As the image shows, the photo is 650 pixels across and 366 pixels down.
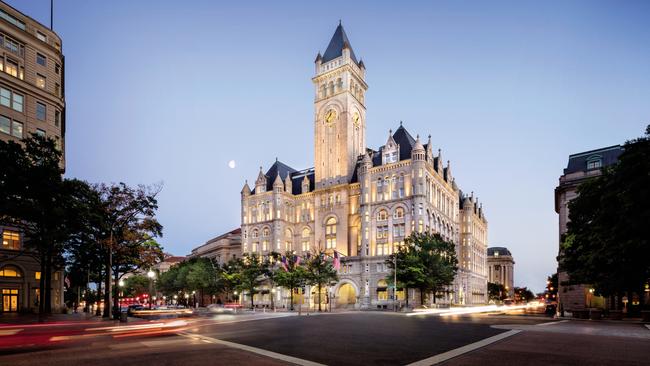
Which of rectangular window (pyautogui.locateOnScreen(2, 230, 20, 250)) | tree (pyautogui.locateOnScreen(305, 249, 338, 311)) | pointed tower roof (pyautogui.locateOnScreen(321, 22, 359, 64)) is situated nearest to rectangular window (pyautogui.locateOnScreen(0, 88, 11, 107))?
rectangular window (pyautogui.locateOnScreen(2, 230, 20, 250))

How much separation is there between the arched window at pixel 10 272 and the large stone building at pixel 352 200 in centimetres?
5201

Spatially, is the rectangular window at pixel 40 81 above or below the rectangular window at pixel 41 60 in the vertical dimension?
below

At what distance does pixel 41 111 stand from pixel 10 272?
19242mm

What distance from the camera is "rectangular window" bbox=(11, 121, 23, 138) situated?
151 feet

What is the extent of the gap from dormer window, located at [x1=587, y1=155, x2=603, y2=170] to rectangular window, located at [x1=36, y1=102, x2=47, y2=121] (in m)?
72.7

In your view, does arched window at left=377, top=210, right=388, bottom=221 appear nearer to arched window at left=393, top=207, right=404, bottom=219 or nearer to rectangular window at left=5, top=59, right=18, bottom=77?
arched window at left=393, top=207, right=404, bottom=219

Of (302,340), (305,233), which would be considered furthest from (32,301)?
(305,233)

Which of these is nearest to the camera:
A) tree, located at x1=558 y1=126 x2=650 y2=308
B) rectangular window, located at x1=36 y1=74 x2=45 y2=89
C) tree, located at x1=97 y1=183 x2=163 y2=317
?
tree, located at x1=558 y1=126 x2=650 y2=308

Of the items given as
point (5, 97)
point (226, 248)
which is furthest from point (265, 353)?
point (226, 248)

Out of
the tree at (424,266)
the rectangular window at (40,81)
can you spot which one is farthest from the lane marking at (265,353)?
the rectangular window at (40,81)

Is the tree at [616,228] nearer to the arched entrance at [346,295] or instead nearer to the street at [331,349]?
the street at [331,349]

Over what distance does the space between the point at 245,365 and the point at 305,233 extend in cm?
8483

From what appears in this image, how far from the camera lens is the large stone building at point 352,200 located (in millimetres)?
79375

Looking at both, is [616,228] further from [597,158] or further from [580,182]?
Result: [597,158]
